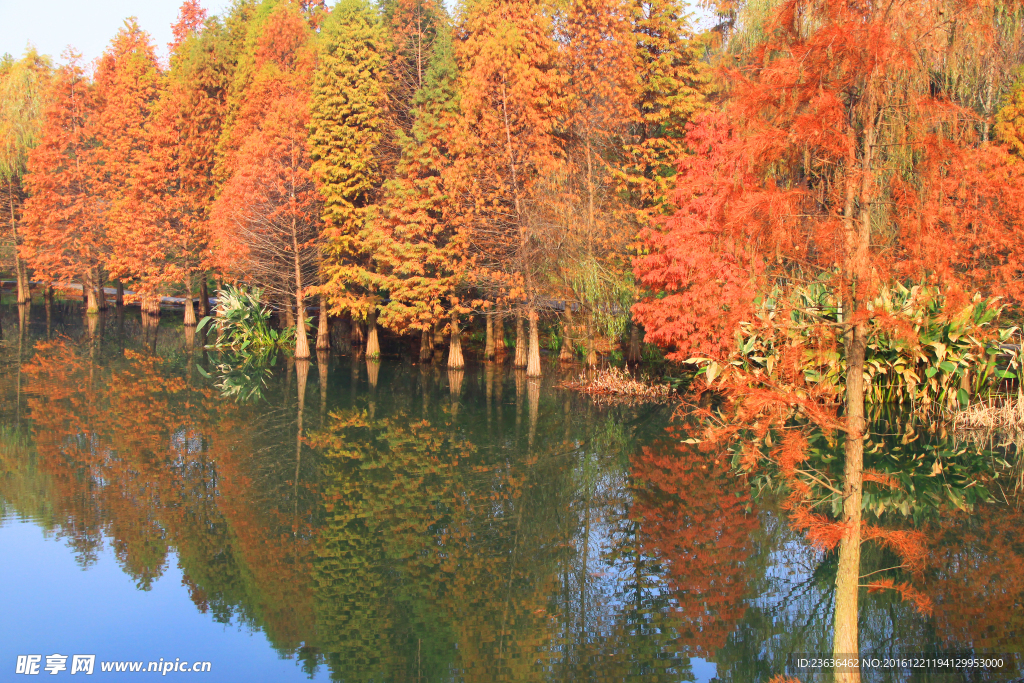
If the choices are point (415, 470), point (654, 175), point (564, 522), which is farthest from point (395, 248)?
point (564, 522)

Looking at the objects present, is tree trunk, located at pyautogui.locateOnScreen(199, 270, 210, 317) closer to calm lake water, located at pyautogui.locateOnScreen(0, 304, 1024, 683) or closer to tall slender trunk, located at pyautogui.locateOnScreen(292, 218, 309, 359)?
tall slender trunk, located at pyautogui.locateOnScreen(292, 218, 309, 359)

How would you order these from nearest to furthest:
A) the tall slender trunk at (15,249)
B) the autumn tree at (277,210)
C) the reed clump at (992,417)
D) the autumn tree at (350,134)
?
the reed clump at (992,417), the autumn tree at (350,134), the autumn tree at (277,210), the tall slender trunk at (15,249)

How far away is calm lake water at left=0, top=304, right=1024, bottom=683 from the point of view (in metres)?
7.97

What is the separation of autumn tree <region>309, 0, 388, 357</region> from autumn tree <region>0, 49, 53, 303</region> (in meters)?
21.9

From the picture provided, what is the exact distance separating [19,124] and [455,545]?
42041mm

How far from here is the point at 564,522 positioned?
38.7ft

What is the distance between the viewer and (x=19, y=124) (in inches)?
1634

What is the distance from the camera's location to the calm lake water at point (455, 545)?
7969 millimetres

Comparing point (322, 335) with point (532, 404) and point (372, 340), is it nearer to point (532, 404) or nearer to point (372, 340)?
point (372, 340)

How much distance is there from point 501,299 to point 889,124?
64.3 ft

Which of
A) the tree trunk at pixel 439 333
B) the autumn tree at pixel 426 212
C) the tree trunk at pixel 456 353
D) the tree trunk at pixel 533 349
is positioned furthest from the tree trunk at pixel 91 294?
the tree trunk at pixel 533 349

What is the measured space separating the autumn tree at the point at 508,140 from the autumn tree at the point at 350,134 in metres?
3.91

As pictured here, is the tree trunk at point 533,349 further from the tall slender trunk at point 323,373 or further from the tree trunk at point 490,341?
the tall slender trunk at point 323,373

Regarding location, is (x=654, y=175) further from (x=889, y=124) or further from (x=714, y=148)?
(x=889, y=124)
